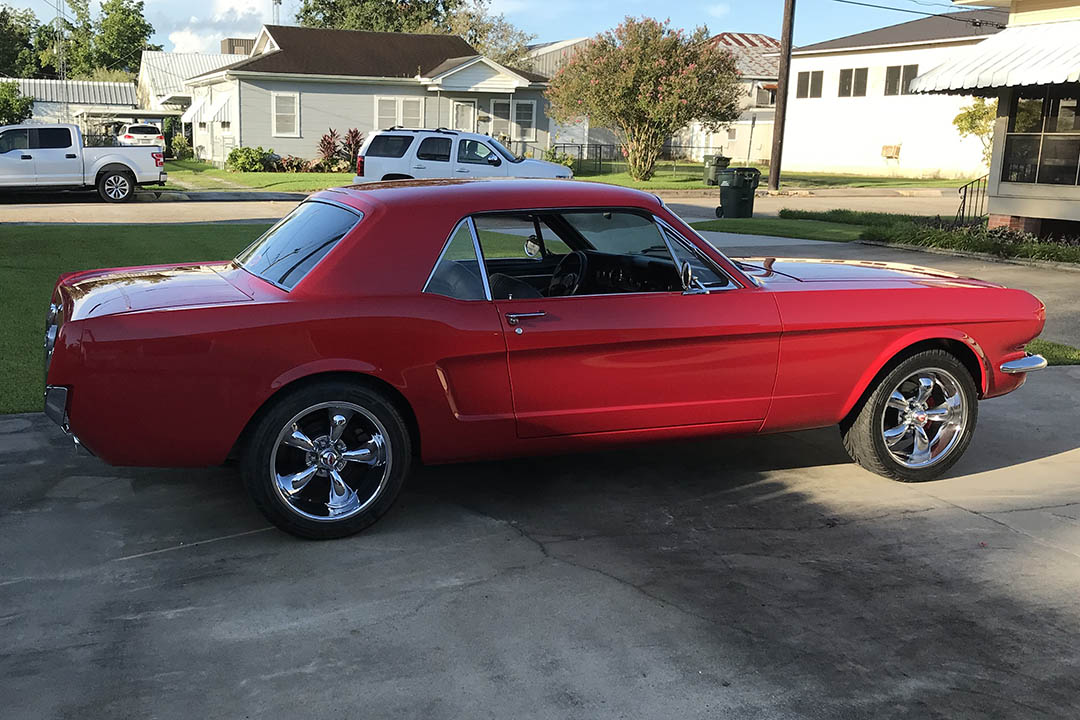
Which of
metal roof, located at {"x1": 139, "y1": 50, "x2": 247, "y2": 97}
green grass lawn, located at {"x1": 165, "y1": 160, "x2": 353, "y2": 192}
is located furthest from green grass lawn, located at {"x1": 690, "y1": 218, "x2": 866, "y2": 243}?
metal roof, located at {"x1": 139, "y1": 50, "x2": 247, "y2": 97}

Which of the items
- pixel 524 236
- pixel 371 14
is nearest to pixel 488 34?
pixel 371 14

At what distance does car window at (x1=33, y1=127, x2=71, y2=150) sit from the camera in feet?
81.8

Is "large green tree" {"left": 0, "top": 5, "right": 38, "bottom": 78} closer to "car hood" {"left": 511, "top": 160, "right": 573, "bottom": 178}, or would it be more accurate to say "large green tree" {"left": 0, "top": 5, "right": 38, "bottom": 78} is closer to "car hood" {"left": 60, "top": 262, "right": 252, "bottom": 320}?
"car hood" {"left": 511, "top": 160, "right": 573, "bottom": 178}

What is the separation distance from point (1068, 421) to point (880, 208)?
21957 millimetres

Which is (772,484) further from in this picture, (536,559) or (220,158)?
(220,158)

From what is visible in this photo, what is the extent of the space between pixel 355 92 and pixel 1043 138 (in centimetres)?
2762

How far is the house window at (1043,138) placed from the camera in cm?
1766

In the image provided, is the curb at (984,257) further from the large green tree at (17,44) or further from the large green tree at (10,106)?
the large green tree at (17,44)

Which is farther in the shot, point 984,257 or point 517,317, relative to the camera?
point 984,257

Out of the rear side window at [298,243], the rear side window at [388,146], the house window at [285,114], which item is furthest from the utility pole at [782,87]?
the rear side window at [298,243]

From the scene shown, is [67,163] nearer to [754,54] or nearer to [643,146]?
[643,146]

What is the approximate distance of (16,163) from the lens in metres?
Answer: 24.7

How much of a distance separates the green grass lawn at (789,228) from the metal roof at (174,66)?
46678 millimetres

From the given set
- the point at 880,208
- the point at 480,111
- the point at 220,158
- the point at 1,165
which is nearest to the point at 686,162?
the point at 480,111
